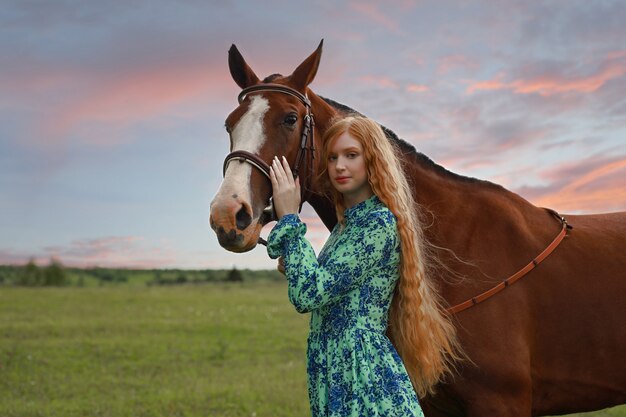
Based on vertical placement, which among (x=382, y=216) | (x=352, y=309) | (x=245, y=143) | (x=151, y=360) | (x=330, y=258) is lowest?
(x=151, y=360)

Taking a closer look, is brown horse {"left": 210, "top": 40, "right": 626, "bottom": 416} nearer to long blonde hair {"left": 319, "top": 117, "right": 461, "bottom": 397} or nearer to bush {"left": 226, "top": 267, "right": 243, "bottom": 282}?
long blonde hair {"left": 319, "top": 117, "right": 461, "bottom": 397}

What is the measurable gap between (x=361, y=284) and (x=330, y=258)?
0.21 m

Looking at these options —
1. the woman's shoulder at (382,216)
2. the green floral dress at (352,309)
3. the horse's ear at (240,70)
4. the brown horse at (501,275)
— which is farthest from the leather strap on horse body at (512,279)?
the horse's ear at (240,70)

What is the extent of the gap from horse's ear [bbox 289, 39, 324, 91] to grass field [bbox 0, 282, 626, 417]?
5.74 meters

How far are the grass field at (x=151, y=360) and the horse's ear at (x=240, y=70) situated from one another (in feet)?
18.4

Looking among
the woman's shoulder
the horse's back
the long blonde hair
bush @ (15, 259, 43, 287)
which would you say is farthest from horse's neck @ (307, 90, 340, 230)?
bush @ (15, 259, 43, 287)

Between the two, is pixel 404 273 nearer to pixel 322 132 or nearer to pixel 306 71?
pixel 322 132

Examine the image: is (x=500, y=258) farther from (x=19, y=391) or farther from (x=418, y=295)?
(x=19, y=391)

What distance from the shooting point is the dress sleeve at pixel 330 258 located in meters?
2.56

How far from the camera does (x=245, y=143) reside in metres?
2.92

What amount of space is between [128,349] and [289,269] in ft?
38.1

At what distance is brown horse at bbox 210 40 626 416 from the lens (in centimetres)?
320

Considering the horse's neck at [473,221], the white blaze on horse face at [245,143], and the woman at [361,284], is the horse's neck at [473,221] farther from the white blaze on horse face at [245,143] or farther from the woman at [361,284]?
the white blaze on horse face at [245,143]

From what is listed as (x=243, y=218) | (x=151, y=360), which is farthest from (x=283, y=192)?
(x=151, y=360)
